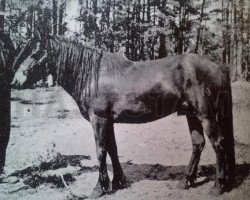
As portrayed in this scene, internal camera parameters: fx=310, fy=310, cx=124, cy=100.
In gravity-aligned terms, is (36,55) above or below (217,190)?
above

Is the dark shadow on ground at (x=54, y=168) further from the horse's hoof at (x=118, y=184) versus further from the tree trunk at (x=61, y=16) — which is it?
the tree trunk at (x=61, y=16)

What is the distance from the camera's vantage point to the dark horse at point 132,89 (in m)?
2.63

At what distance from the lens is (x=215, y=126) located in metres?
2.63

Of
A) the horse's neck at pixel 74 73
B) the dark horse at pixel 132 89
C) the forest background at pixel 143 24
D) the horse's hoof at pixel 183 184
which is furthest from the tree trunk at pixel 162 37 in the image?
the horse's hoof at pixel 183 184

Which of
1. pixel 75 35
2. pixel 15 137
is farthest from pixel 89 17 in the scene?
pixel 15 137

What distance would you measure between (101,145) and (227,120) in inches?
44.2

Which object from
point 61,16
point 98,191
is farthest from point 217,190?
point 61,16

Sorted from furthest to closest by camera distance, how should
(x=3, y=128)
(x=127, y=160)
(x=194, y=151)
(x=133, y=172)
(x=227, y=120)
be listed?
(x=127, y=160) → (x=133, y=172) → (x=3, y=128) → (x=194, y=151) → (x=227, y=120)

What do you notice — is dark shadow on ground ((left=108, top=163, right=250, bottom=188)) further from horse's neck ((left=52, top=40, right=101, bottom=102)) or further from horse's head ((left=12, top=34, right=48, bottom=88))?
horse's head ((left=12, top=34, right=48, bottom=88))

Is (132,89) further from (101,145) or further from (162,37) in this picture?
(162,37)

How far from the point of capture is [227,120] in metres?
2.69

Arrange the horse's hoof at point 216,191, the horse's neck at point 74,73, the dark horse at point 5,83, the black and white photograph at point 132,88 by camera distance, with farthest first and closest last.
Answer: the dark horse at point 5,83, the horse's neck at point 74,73, the black and white photograph at point 132,88, the horse's hoof at point 216,191

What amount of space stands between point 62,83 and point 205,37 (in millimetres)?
1585

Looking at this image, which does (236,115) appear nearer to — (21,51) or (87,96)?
(87,96)
